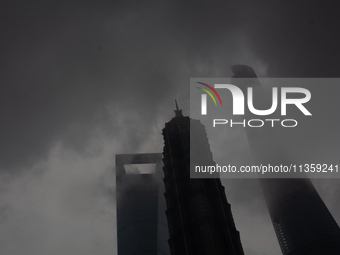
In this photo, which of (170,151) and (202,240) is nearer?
(202,240)

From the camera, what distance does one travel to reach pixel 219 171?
125 metres

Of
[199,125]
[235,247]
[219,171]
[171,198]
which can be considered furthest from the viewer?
[199,125]

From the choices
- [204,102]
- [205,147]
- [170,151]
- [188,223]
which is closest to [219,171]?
[205,147]

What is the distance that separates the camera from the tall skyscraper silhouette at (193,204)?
305ft

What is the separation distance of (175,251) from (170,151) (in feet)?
128

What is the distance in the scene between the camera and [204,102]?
8262 cm

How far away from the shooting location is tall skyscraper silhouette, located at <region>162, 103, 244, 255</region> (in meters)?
92.9

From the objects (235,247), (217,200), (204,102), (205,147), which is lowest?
(235,247)

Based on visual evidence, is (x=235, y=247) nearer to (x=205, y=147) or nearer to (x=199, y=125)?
(x=205, y=147)

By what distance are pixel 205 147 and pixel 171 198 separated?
24590 mm

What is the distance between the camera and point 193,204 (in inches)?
4075

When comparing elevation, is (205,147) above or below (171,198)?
above

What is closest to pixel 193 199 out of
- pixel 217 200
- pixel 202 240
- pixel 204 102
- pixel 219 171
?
pixel 217 200

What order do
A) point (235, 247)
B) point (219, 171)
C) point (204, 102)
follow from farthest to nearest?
point (219, 171) < point (235, 247) < point (204, 102)
